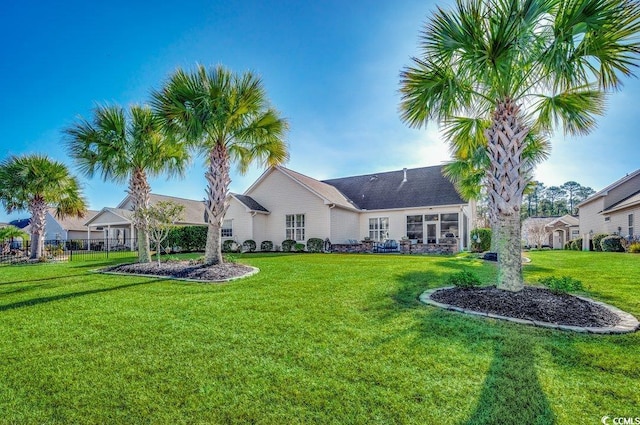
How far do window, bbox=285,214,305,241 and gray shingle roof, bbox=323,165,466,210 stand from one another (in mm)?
5100

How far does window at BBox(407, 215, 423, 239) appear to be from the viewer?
20.1 metres

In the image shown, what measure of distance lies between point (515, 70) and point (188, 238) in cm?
2082

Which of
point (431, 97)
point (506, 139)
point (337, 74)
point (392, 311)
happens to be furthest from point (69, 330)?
point (337, 74)

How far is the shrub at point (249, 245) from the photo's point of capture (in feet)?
66.3

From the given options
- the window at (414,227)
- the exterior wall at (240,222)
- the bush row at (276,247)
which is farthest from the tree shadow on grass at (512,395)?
the exterior wall at (240,222)

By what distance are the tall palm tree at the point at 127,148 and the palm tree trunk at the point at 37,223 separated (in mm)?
6535

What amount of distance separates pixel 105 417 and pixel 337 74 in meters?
12.3

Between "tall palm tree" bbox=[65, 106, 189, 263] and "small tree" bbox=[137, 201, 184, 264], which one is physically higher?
"tall palm tree" bbox=[65, 106, 189, 263]

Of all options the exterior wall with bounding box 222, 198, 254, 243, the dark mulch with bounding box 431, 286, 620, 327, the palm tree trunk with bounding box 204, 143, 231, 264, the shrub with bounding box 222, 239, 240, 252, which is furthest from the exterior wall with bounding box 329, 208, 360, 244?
the dark mulch with bounding box 431, 286, 620, 327

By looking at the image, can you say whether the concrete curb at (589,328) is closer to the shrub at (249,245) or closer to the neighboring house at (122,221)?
the shrub at (249,245)

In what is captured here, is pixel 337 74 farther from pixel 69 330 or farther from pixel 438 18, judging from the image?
pixel 69 330

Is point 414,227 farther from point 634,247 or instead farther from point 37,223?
point 37,223

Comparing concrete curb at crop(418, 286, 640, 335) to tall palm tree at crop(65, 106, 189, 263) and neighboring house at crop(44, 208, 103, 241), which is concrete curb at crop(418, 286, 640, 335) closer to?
tall palm tree at crop(65, 106, 189, 263)

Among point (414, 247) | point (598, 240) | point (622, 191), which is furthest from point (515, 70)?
point (622, 191)
